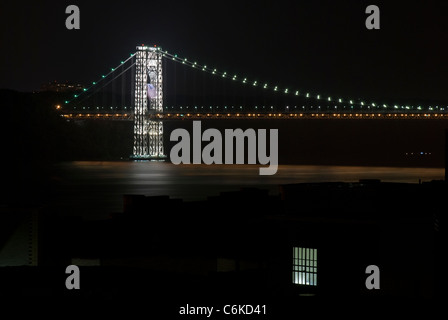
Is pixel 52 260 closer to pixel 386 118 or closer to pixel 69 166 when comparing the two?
pixel 386 118

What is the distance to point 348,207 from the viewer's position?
29.5 ft

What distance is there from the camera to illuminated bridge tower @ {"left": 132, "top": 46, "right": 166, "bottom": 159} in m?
62.0

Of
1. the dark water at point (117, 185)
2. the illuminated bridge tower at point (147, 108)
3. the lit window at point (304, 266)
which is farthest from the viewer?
the illuminated bridge tower at point (147, 108)

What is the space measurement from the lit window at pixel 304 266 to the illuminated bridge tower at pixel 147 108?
52313 millimetres

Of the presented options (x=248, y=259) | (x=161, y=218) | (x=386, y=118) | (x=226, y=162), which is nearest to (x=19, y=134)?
(x=386, y=118)

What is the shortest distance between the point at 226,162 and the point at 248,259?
80.3 meters

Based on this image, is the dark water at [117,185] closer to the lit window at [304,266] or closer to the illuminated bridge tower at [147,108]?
the illuminated bridge tower at [147,108]

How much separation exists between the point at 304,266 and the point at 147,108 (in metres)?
54.8

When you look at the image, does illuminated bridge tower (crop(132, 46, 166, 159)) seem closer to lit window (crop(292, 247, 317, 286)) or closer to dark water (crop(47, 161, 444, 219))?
dark water (crop(47, 161, 444, 219))

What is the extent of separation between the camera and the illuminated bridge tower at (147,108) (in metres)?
62.0

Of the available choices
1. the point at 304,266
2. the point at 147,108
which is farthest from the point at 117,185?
the point at 304,266

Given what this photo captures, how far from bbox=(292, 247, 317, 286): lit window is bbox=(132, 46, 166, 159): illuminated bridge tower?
5231 centimetres

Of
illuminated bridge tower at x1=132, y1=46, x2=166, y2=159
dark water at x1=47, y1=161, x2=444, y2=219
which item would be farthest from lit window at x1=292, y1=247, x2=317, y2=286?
illuminated bridge tower at x1=132, y1=46, x2=166, y2=159

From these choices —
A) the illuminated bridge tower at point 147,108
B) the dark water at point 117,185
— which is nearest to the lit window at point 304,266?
the dark water at point 117,185
